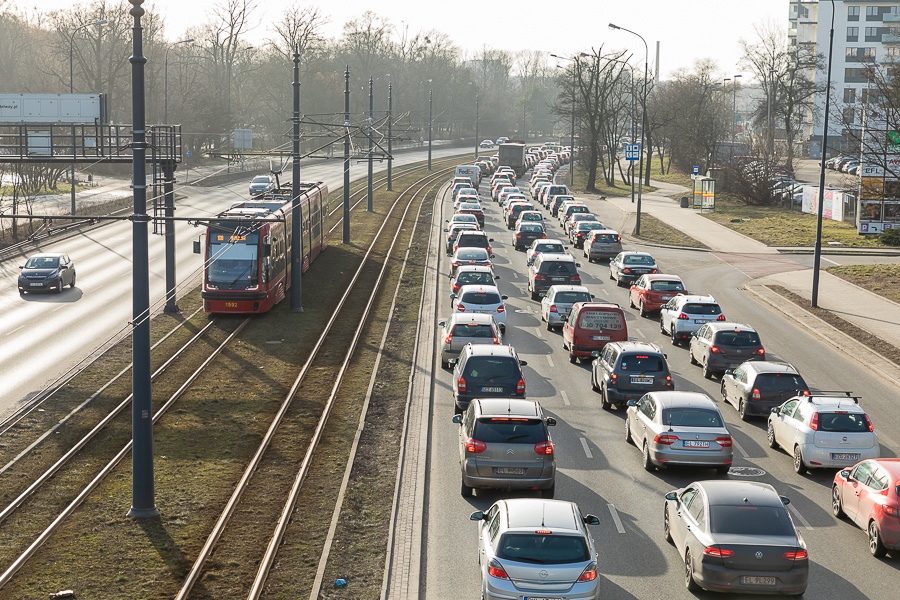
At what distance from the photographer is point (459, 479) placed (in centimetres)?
1953

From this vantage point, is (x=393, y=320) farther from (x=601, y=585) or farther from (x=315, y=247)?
(x=601, y=585)

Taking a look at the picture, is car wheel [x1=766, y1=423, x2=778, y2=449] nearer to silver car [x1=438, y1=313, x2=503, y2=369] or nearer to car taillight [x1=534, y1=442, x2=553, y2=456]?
car taillight [x1=534, y1=442, x2=553, y2=456]

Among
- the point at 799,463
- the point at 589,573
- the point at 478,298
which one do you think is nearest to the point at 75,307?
the point at 478,298

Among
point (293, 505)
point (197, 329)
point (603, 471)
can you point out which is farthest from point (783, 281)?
point (293, 505)

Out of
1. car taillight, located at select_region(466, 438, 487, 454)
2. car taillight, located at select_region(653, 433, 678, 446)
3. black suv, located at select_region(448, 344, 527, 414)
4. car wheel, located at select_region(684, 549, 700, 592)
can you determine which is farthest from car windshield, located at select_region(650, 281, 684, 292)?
car wheel, located at select_region(684, 549, 700, 592)

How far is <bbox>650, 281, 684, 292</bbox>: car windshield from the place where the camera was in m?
37.4

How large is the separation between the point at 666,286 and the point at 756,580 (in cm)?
2438

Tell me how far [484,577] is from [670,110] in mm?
101865

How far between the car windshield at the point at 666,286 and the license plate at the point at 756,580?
2410 centimetres

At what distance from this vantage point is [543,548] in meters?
13.3

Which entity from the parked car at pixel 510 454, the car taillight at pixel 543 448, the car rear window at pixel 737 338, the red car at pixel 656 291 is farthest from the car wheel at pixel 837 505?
the red car at pixel 656 291

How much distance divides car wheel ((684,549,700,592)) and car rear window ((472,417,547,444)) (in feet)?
12.0

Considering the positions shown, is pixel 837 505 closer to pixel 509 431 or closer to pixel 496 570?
pixel 509 431

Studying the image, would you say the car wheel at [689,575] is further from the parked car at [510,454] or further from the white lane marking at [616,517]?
the parked car at [510,454]
